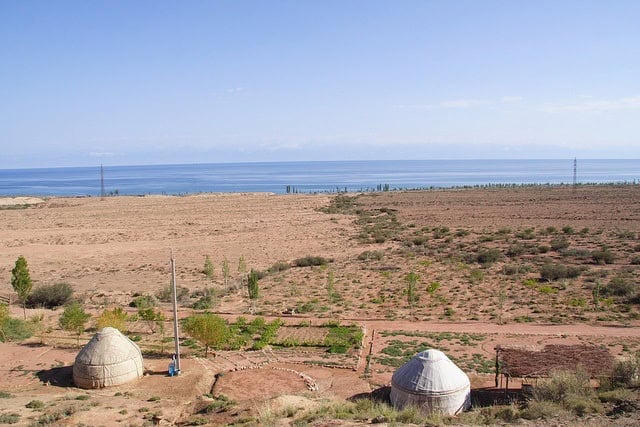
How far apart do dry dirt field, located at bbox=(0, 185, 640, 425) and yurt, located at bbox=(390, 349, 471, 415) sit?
2509 mm

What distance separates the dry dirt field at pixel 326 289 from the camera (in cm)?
1881

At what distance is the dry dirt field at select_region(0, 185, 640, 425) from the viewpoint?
18.8 metres

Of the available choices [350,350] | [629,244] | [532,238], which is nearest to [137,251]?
[350,350]

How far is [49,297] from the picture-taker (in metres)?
31.9

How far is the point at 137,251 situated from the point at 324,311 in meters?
27.4

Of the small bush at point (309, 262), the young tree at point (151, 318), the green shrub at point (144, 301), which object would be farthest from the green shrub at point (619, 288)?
the green shrub at point (144, 301)

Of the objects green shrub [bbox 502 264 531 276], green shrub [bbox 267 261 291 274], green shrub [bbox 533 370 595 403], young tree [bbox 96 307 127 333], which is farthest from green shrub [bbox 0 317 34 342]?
green shrub [bbox 502 264 531 276]

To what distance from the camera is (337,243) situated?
52.4m

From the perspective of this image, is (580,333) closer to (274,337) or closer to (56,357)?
(274,337)

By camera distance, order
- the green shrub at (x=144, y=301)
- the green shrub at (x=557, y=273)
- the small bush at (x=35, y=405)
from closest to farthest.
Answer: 1. the small bush at (x=35, y=405)
2. the green shrub at (x=144, y=301)
3. the green shrub at (x=557, y=273)

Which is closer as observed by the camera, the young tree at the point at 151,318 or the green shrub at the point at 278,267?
the young tree at the point at 151,318

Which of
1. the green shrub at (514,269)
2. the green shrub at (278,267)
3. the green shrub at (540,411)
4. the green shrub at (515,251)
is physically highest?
the green shrub at (540,411)

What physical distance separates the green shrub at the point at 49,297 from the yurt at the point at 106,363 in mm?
14057

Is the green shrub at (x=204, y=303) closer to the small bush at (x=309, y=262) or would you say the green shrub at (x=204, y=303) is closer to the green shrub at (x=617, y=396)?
the small bush at (x=309, y=262)
